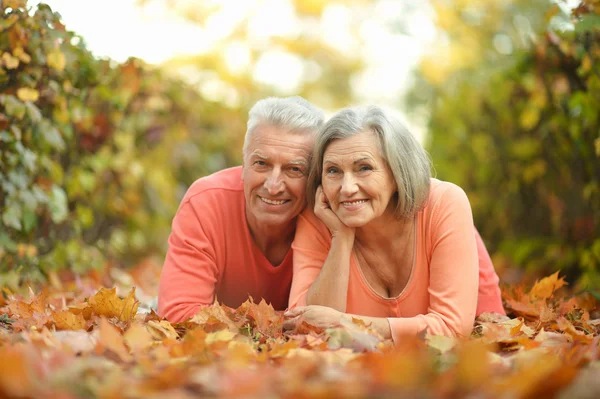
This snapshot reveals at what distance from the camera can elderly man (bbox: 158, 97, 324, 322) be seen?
3.35m

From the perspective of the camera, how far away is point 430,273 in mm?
3094

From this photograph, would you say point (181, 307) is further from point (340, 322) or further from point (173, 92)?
point (173, 92)

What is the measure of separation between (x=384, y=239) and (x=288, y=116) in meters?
0.80

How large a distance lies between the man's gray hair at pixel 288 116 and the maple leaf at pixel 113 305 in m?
1.07

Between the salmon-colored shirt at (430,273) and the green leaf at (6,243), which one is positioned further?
the green leaf at (6,243)

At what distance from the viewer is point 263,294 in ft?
12.4

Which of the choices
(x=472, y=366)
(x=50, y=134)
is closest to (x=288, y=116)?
(x=50, y=134)

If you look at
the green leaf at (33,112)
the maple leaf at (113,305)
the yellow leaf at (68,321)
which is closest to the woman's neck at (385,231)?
the maple leaf at (113,305)

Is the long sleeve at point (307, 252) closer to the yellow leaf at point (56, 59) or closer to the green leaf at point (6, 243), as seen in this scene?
the yellow leaf at point (56, 59)

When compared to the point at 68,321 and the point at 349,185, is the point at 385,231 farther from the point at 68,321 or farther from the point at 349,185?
the point at 68,321

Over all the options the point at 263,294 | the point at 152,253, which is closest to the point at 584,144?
the point at 263,294

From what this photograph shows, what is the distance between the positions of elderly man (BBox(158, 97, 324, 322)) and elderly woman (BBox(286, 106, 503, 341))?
0.59 ft

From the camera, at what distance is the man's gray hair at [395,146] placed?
121 inches

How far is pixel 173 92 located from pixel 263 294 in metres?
3.36
